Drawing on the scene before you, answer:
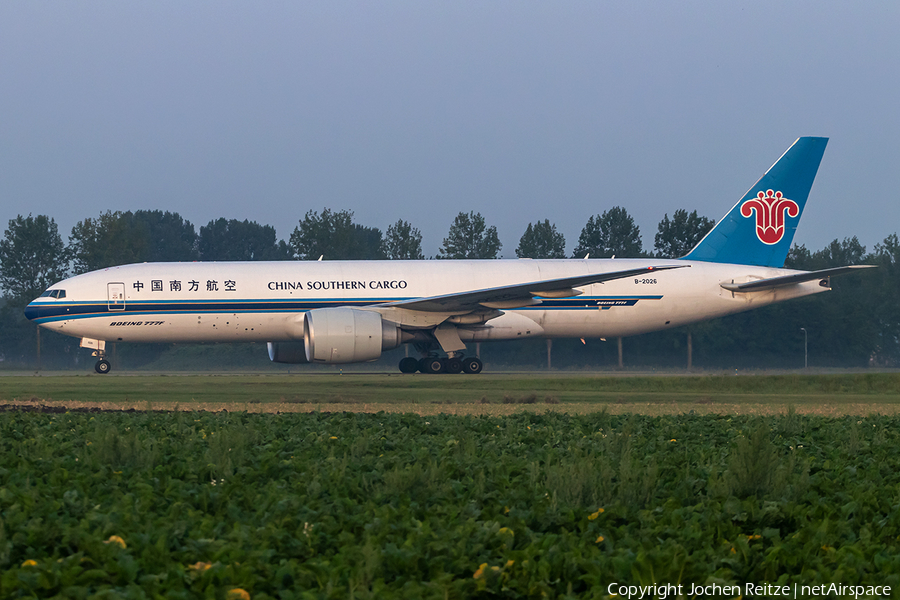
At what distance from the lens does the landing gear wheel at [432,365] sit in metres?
26.4

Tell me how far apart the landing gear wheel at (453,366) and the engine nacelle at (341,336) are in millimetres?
2821

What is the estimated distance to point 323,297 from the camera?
25766 mm

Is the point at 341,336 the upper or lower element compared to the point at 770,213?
lower

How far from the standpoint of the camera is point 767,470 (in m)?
6.19

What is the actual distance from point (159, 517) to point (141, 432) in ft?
14.0

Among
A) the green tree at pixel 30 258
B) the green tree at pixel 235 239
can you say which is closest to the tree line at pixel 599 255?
the green tree at pixel 30 258

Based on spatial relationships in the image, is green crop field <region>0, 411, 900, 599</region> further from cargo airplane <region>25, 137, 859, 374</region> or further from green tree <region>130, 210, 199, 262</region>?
green tree <region>130, 210, 199, 262</region>

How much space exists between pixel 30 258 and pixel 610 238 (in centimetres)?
3482

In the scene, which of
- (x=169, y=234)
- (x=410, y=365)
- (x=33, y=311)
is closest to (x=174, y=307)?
(x=33, y=311)

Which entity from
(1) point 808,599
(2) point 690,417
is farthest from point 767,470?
(2) point 690,417

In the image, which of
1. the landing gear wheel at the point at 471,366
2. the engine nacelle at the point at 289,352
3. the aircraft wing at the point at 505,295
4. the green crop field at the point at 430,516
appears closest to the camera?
the green crop field at the point at 430,516

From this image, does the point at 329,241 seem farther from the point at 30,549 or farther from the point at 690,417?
the point at 30,549

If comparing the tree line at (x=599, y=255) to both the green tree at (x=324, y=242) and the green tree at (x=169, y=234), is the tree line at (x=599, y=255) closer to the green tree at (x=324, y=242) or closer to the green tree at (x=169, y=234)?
the green tree at (x=324, y=242)

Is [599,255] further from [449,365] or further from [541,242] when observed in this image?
[449,365]
